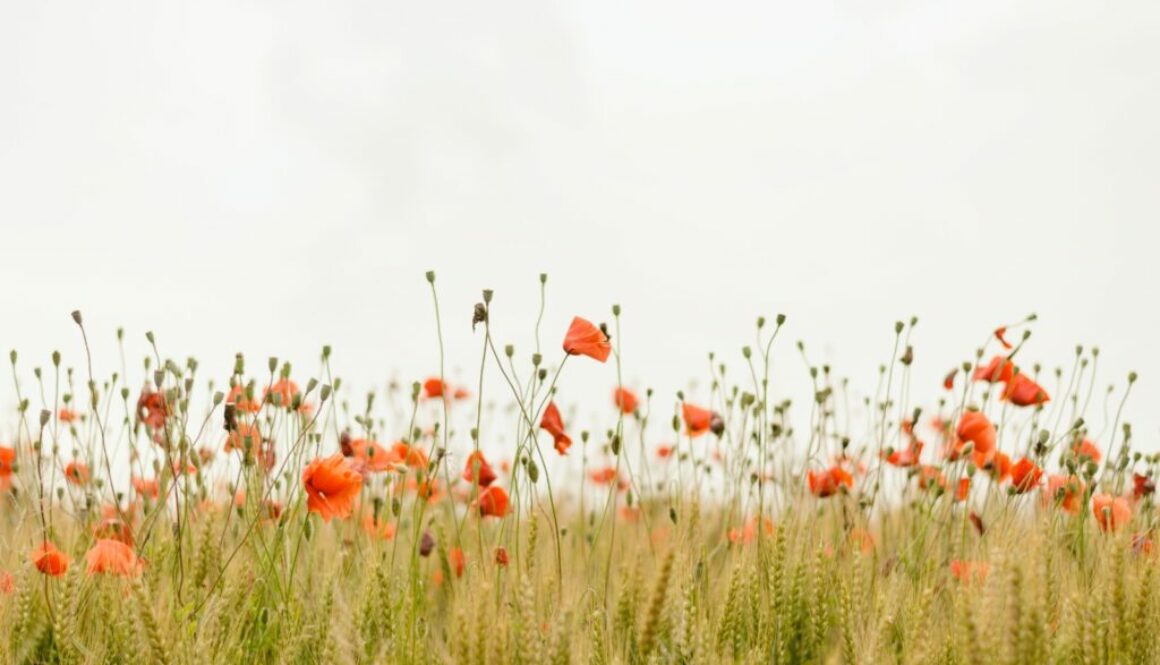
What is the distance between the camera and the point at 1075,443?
435cm

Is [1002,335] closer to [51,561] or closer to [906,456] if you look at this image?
[906,456]

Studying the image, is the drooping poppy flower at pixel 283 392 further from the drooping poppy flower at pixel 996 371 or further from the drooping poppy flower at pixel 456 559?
the drooping poppy flower at pixel 996 371

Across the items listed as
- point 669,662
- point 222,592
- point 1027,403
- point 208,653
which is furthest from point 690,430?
point 208,653

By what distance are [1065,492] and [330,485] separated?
2.04 meters

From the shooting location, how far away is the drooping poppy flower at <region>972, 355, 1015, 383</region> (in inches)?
153

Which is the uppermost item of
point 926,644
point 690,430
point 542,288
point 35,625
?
point 542,288

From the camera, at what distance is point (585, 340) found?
10.6 feet

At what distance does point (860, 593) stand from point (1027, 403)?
1473mm

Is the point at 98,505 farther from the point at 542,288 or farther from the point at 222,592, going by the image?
the point at 542,288

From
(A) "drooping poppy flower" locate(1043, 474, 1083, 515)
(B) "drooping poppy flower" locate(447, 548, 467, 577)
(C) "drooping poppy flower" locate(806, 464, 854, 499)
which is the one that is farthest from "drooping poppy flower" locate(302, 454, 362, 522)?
(A) "drooping poppy flower" locate(1043, 474, 1083, 515)

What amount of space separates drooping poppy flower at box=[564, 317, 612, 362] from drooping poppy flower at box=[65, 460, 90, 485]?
1.78 metres

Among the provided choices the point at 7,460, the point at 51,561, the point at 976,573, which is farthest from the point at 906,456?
the point at 7,460

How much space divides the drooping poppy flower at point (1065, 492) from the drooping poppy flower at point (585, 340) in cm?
132

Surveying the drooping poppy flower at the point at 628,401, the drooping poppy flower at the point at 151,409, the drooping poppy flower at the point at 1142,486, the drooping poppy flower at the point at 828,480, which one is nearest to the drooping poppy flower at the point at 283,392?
the drooping poppy flower at the point at 151,409
